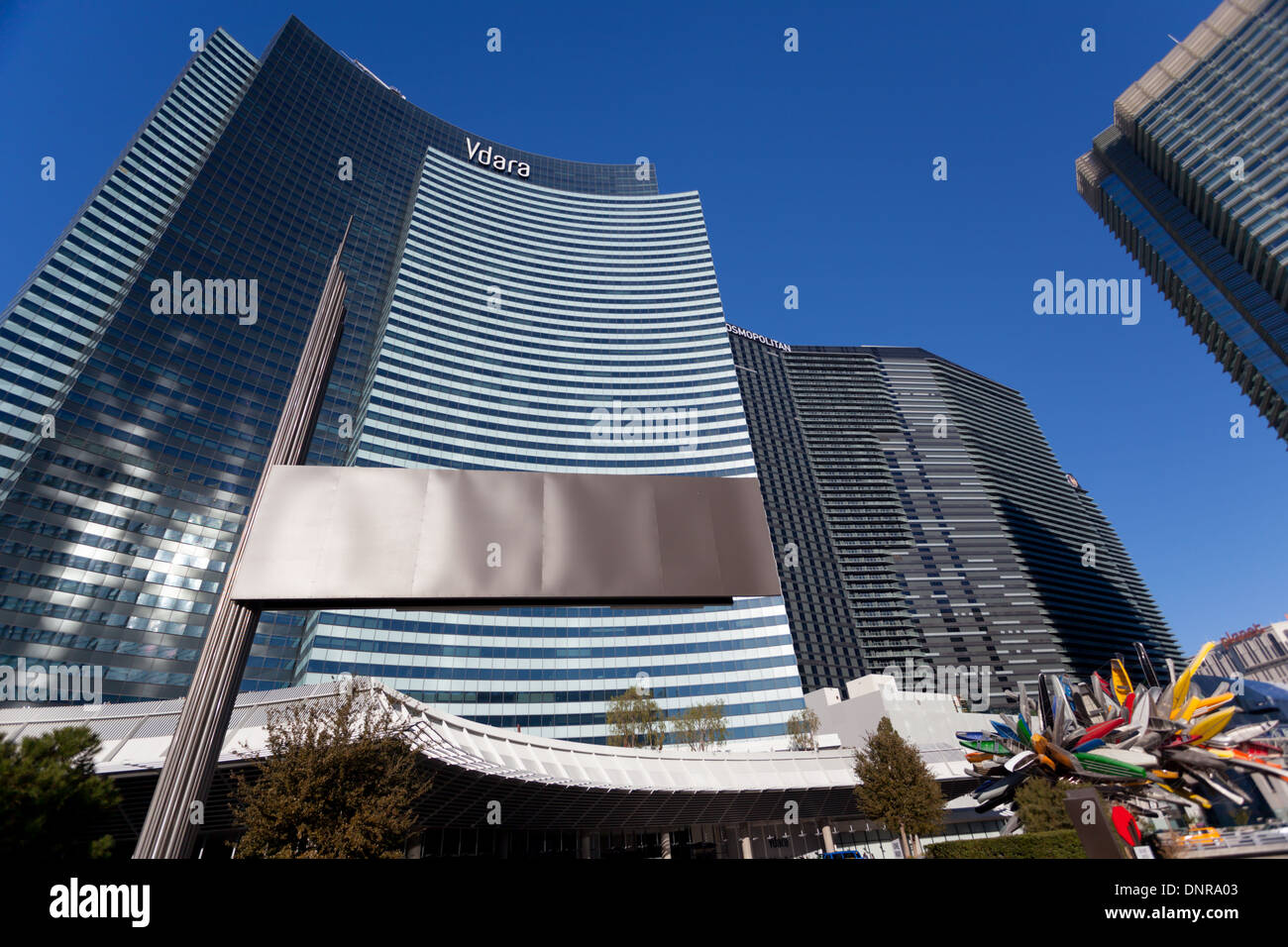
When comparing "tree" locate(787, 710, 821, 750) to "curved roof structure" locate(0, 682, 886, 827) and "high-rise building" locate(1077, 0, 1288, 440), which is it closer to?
"curved roof structure" locate(0, 682, 886, 827)

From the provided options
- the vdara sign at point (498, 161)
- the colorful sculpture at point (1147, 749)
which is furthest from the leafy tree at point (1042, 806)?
the vdara sign at point (498, 161)

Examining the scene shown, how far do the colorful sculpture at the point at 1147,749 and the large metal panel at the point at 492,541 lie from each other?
26707mm

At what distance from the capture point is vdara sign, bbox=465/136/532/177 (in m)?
154

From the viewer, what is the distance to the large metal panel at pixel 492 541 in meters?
8.36

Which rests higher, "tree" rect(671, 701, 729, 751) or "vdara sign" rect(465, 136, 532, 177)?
Result: "vdara sign" rect(465, 136, 532, 177)

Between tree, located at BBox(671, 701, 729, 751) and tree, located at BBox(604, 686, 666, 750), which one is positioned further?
tree, located at BBox(671, 701, 729, 751)

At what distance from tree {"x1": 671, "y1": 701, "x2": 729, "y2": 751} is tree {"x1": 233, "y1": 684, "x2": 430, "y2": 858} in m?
55.8

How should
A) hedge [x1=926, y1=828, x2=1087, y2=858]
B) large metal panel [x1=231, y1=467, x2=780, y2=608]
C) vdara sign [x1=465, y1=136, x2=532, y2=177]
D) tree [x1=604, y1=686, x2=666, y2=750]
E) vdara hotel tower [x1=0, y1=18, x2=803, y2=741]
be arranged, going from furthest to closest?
vdara sign [x1=465, y1=136, x2=532, y2=177] → vdara hotel tower [x1=0, y1=18, x2=803, y2=741] → tree [x1=604, y1=686, x2=666, y2=750] → hedge [x1=926, y1=828, x2=1087, y2=858] → large metal panel [x1=231, y1=467, x2=780, y2=608]

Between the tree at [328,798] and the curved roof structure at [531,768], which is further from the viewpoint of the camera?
the curved roof structure at [531,768]

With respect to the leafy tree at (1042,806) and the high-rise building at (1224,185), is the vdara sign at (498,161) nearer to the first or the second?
the high-rise building at (1224,185)

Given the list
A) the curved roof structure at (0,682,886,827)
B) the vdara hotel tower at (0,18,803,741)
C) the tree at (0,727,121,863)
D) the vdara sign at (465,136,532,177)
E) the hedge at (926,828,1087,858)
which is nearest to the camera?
the tree at (0,727,121,863)


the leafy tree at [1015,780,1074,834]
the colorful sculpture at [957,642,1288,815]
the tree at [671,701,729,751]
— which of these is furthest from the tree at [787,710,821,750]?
the colorful sculpture at [957,642,1288,815]
